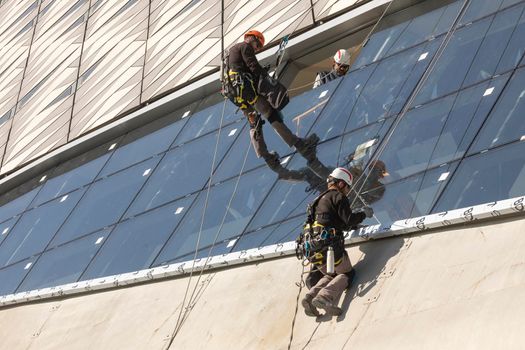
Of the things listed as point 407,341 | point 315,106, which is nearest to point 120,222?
point 315,106

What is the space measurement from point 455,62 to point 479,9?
42.2 inches

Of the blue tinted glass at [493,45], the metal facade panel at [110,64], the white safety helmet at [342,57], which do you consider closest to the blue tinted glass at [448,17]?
the blue tinted glass at [493,45]

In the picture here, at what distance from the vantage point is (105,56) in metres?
20.1

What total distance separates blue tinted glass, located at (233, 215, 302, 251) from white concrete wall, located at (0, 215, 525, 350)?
1.23ft

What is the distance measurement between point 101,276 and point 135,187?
86.7 inches

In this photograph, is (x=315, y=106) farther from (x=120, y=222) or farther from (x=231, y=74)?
(x=120, y=222)

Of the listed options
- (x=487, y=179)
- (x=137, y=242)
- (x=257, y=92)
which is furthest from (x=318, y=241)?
(x=137, y=242)

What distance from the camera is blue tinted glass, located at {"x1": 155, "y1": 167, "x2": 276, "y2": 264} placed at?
12227mm

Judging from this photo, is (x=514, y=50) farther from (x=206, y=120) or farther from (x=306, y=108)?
(x=206, y=120)

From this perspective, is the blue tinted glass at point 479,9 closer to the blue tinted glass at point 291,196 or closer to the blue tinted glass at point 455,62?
the blue tinted glass at point 455,62

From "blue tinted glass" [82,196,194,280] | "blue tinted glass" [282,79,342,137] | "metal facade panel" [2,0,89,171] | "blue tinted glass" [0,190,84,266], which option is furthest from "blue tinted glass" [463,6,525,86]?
"metal facade panel" [2,0,89,171]

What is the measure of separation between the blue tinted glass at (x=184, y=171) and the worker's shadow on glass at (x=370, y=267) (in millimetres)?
4331

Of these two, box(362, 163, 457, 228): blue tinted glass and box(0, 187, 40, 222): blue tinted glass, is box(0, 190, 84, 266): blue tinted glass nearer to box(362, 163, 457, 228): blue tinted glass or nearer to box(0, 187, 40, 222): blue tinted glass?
box(0, 187, 40, 222): blue tinted glass

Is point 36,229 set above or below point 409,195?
below
